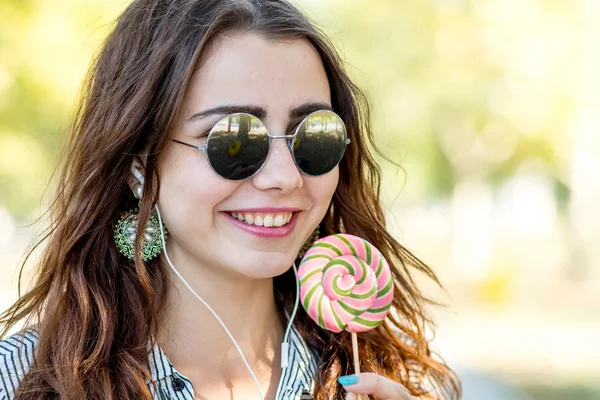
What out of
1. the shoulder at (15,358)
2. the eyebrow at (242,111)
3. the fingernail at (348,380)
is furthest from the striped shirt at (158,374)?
the eyebrow at (242,111)

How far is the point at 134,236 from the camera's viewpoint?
113 inches

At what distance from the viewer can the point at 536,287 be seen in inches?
712

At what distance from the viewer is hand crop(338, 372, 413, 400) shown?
2555 millimetres

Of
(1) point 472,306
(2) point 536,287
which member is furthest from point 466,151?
(1) point 472,306

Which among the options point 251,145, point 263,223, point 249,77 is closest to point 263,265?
point 263,223

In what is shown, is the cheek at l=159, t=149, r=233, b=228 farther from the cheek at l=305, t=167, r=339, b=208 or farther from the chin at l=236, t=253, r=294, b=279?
the cheek at l=305, t=167, r=339, b=208

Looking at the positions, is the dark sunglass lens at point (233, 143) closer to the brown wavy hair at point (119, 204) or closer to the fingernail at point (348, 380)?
the brown wavy hair at point (119, 204)

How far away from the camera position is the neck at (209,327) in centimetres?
283

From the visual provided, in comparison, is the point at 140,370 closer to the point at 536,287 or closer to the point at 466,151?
Result: the point at 536,287

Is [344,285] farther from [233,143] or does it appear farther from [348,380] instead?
[233,143]

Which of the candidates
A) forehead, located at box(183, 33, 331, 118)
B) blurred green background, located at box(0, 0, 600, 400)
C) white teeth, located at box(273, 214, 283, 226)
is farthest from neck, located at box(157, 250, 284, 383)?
blurred green background, located at box(0, 0, 600, 400)

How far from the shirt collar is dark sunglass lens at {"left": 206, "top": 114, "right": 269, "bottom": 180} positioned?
698mm

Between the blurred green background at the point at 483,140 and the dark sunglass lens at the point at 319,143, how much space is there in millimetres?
5843

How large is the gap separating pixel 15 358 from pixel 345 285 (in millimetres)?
1152
